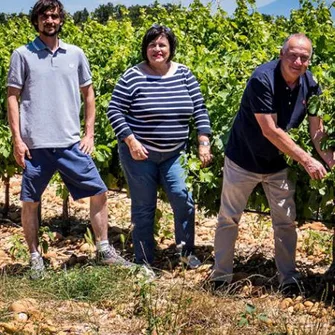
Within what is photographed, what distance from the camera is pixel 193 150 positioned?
5273 millimetres

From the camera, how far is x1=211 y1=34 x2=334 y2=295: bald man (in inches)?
165

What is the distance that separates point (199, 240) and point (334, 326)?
7.25 feet

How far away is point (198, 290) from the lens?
4.60 metres

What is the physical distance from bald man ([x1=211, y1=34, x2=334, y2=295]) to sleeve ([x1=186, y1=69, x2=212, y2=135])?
403mm

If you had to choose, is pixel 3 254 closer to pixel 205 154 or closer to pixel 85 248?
pixel 85 248

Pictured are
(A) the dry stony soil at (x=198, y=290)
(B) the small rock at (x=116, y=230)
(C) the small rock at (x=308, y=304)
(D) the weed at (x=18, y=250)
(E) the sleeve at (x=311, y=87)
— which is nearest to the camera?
(A) the dry stony soil at (x=198, y=290)

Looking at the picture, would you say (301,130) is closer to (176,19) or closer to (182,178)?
(182,178)

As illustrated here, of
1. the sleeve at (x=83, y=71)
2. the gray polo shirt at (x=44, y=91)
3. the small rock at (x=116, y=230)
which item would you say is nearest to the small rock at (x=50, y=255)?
the small rock at (x=116, y=230)

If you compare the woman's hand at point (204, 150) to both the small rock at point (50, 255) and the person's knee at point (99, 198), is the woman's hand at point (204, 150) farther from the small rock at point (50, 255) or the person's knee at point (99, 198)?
the small rock at point (50, 255)

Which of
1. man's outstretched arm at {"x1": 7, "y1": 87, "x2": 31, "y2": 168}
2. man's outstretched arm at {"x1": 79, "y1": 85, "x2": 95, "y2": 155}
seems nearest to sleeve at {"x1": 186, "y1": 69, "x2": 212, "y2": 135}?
man's outstretched arm at {"x1": 79, "y1": 85, "x2": 95, "y2": 155}

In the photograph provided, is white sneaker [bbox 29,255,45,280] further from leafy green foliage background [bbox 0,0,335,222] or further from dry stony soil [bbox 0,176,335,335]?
leafy green foliage background [bbox 0,0,335,222]

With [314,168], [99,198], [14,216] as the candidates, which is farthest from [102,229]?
[14,216]

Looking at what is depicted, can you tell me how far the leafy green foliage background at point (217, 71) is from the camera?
478 centimetres

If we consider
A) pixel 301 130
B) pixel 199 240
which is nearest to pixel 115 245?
pixel 199 240
